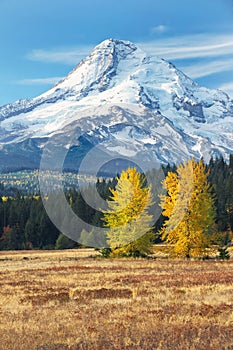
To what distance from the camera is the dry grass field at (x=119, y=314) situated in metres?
13.7

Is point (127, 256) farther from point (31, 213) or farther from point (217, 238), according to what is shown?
point (31, 213)

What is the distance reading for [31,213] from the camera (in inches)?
4815

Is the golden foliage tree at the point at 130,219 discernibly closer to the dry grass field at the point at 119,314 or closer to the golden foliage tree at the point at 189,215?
the golden foliage tree at the point at 189,215

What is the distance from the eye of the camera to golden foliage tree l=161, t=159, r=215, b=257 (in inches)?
1849

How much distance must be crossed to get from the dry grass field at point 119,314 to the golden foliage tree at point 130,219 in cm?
2157

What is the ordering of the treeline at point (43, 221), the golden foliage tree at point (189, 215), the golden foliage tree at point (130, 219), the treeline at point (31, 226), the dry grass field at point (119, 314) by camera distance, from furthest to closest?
the treeline at point (31, 226) → the treeline at point (43, 221) → the golden foliage tree at point (130, 219) → the golden foliage tree at point (189, 215) → the dry grass field at point (119, 314)

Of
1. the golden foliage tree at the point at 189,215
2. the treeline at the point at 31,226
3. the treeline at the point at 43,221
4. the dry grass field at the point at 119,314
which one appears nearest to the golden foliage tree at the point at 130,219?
the golden foliage tree at the point at 189,215

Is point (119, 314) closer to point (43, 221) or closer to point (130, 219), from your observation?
point (130, 219)

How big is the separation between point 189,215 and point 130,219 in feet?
22.1

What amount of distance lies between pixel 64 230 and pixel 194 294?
306 ft

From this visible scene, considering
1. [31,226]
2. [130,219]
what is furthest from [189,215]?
[31,226]

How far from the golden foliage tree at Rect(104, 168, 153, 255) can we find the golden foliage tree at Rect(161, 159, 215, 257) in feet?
11.9

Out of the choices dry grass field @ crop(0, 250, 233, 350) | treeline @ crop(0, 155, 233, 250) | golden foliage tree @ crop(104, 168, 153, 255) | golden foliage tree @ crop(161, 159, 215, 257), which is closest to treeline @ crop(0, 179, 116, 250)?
treeline @ crop(0, 155, 233, 250)

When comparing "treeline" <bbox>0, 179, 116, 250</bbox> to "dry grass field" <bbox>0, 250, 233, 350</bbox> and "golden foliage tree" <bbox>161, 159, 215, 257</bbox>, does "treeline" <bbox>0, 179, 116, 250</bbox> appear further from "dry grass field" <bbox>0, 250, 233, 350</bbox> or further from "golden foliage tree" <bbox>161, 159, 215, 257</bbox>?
"dry grass field" <bbox>0, 250, 233, 350</bbox>
